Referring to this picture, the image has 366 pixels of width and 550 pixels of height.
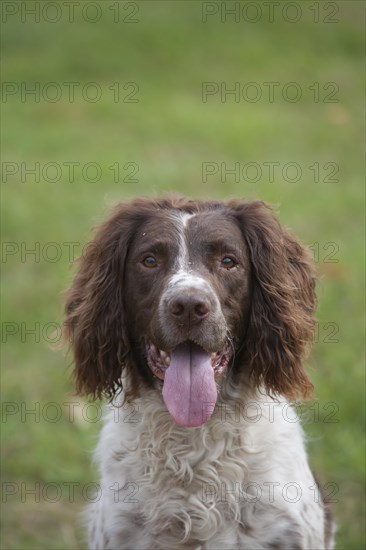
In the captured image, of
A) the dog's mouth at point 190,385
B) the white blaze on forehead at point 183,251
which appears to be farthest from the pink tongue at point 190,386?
the white blaze on forehead at point 183,251

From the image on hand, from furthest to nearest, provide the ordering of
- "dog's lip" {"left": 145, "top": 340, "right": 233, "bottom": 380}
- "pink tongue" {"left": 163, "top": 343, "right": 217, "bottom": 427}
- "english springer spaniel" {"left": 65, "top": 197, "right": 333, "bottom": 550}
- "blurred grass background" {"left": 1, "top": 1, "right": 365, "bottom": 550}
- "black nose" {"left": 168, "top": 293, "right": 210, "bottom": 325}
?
1. "blurred grass background" {"left": 1, "top": 1, "right": 365, "bottom": 550}
2. "english springer spaniel" {"left": 65, "top": 197, "right": 333, "bottom": 550}
3. "dog's lip" {"left": 145, "top": 340, "right": 233, "bottom": 380}
4. "pink tongue" {"left": 163, "top": 343, "right": 217, "bottom": 427}
5. "black nose" {"left": 168, "top": 293, "right": 210, "bottom": 325}

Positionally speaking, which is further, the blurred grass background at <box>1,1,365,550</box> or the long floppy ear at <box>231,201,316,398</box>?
the blurred grass background at <box>1,1,365,550</box>

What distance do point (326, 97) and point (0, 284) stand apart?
875 cm

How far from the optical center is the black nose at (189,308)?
3676 mm

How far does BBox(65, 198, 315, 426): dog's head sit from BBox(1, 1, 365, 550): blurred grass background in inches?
24.9

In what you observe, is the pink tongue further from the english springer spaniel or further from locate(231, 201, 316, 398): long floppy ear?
locate(231, 201, 316, 398): long floppy ear

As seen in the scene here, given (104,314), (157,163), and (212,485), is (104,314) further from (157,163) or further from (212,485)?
(157,163)

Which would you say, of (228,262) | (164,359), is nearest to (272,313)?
(228,262)

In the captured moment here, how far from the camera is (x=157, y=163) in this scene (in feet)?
39.0

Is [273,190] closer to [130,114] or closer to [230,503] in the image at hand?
[130,114]

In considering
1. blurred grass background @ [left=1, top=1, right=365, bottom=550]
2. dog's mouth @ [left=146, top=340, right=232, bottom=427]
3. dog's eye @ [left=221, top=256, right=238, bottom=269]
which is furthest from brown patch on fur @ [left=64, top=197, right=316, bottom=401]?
blurred grass background @ [left=1, top=1, right=365, bottom=550]

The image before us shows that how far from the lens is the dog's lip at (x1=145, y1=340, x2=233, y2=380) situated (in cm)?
396

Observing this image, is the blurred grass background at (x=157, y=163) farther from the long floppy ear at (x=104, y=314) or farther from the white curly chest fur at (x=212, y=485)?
the white curly chest fur at (x=212, y=485)

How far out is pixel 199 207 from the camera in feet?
13.9
